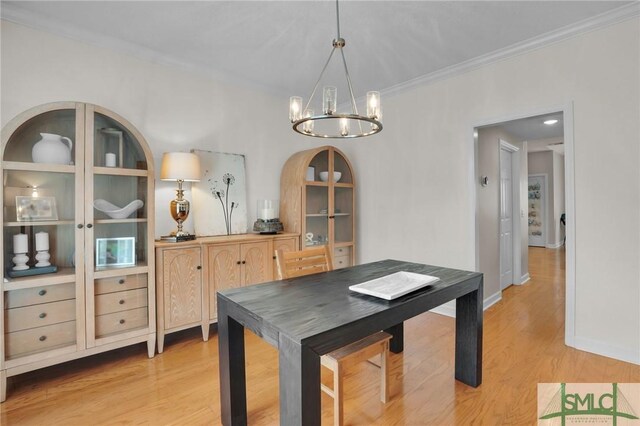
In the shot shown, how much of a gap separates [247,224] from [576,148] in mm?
3118

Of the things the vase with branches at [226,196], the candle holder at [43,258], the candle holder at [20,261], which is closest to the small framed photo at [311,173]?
the vase with branches at [226,196]

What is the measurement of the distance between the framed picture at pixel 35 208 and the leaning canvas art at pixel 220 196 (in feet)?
3.65

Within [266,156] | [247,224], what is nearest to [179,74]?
[266,156]

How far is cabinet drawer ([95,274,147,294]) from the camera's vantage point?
2311mm

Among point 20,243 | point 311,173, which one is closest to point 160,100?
point 20,243

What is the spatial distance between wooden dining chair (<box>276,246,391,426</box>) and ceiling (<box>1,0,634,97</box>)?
173 centimetres

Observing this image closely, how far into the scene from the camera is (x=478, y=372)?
6.70 ft

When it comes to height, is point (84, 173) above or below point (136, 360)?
above

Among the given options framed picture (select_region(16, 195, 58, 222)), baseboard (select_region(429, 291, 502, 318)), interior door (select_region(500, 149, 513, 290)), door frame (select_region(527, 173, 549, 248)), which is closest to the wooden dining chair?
framed picture (select_region(16, 195, 58, 222))

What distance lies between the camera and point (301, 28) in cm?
247

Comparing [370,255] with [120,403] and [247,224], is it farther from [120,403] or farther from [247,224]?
[120,403]

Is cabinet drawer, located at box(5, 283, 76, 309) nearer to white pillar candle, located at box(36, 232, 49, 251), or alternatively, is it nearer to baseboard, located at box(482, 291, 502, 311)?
white pillar candle, located at box(36, 232, 49, 251)

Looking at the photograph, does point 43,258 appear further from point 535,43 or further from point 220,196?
point 535,43

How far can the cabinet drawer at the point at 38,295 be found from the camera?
200 cm
